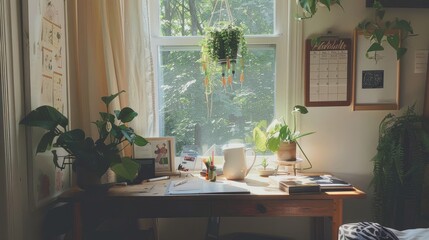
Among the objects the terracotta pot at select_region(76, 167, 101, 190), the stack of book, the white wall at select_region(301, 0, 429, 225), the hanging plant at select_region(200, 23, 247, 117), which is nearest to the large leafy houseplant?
the white wall at select_region(301, 0, 429, 225)

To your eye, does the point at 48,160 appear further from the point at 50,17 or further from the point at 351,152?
the point at 351,152

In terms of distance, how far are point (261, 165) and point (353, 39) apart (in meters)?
0.96

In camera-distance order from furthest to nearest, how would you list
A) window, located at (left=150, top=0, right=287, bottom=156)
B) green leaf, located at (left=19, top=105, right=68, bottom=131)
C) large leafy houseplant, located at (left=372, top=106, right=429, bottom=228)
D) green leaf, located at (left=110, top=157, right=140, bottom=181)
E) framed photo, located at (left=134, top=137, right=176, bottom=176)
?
1. window, located at (left=150, top=0, right=287, bottom=156)
2. framed photo, located at (left=134, top=137, right=176, bottom=176)
3. large leafy houseplant, located at (left=372, top=106, right=429, bottom=228)
4. green leaf, located at (left=110, top=157, right=140, bottom=181)
5. green leaf, located at (left=19, top=105, right=68, bottom=131)

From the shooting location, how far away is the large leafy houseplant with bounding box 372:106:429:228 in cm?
181

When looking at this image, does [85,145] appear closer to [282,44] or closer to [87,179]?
[87,179]

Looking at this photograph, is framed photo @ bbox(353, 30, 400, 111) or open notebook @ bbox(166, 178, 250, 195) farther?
framed photo @ bbox(353, 30, 400, 111)

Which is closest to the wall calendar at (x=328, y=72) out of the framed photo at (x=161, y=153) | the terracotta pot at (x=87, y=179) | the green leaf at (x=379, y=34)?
the green leaf at (x=379, y=34)

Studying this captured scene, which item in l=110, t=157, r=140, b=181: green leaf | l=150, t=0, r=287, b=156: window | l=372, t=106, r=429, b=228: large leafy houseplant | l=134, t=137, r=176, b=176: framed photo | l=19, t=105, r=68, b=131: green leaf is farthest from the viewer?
l=150, t=0, r=287, b=156: window

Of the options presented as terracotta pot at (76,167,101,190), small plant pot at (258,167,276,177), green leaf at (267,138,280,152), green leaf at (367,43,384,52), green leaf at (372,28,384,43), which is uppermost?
green leaf at (372,28,384,43)

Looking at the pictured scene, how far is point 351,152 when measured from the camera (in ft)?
6.70

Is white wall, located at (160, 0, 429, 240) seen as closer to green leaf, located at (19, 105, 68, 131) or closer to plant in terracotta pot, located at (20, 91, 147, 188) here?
plant in terracotta pot, located at (20, 91, 147, 188)

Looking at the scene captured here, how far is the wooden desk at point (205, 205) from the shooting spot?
1529 mm

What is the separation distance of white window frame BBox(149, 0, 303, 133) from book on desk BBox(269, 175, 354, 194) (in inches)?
18.9

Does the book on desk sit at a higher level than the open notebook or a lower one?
higher
